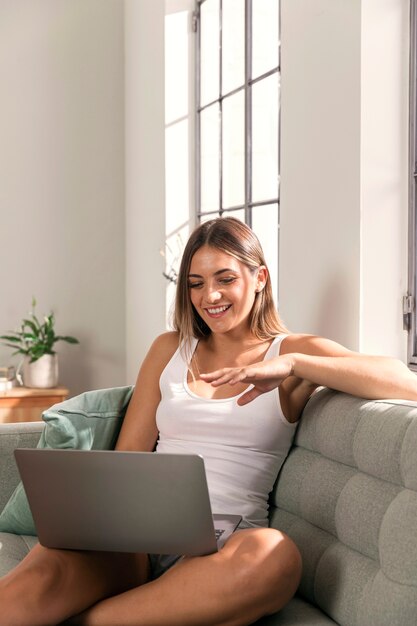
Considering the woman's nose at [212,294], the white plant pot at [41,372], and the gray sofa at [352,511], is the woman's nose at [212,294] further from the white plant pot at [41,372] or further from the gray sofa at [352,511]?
the white plant pot at [41,372]

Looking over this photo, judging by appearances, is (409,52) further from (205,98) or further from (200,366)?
(205,98)

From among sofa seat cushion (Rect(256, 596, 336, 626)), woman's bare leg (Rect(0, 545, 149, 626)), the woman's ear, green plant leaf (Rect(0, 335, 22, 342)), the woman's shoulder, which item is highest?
the woman's ear

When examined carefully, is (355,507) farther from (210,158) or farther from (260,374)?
(210,158)

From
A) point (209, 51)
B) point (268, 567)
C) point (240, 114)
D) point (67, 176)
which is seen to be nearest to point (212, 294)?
point (268, 567)

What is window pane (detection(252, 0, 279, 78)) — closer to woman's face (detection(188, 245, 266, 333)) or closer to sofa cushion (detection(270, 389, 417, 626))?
woman's face (detection(188, 245, 266, 333))

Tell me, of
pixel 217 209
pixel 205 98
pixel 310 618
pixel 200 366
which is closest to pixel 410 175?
pixel 200 366

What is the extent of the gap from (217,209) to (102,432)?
196 cm

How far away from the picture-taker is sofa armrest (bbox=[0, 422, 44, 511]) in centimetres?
275

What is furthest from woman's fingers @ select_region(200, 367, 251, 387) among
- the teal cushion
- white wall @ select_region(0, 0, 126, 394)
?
white wall @ select_region(0, 0, 126, 394)

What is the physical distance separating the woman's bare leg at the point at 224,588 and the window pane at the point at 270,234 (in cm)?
179

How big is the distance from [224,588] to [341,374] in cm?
55

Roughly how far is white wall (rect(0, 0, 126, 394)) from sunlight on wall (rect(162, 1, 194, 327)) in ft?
2.64

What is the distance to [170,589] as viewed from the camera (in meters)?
1.79

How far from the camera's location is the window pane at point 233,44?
395cm
